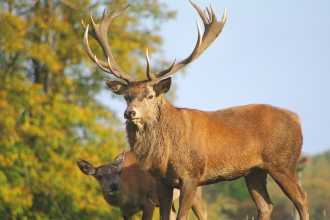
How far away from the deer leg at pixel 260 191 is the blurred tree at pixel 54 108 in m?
12.7

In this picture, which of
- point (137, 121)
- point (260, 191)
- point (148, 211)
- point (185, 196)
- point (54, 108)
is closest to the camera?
point (185, 196)

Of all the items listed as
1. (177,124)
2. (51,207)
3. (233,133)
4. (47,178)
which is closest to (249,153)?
(233,133)

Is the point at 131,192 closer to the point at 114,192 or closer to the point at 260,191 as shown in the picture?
the point at 114,192

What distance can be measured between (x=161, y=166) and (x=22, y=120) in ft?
50.0

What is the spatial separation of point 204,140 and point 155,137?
66cm

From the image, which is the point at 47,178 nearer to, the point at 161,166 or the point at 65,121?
the point at 65,121

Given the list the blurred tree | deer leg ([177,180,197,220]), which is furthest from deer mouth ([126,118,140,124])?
the blurred tree

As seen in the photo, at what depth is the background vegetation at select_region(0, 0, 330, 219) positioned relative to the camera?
23.1 metres

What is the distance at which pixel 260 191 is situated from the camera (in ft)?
33.8

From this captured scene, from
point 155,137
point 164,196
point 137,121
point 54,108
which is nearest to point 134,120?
point 137,121

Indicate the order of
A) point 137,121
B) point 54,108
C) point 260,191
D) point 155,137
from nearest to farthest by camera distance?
point 137,121, point 155,137, point 260,191, point 54,108

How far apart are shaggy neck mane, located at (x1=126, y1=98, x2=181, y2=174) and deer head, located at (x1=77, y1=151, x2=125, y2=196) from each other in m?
2.30

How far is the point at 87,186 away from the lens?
2428 centimetres

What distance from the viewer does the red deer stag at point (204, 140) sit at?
9.19 metres
